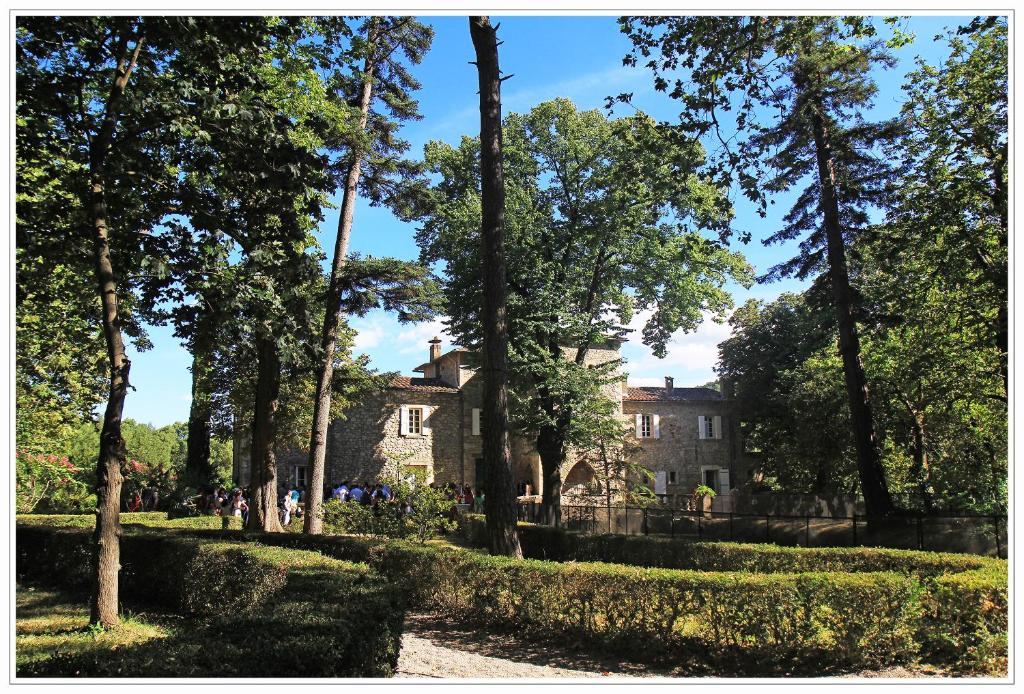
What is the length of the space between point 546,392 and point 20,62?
17.5m

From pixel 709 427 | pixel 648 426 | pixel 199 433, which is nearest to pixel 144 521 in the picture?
pixel 199 433

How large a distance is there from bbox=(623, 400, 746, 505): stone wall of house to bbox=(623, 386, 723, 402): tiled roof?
A: 0.75 ft

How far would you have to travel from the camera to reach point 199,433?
28.8 meters

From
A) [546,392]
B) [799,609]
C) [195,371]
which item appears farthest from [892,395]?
[195,371]

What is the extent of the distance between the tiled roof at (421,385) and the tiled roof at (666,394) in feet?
32.8

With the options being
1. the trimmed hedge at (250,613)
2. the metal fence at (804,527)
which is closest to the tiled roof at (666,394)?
the metal fence at (804,527)

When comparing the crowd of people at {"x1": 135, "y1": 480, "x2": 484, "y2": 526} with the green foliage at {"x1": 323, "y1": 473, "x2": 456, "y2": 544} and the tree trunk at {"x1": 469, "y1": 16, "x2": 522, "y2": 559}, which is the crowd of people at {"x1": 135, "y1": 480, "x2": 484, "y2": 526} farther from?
the tree trunk at {"x1": 469, "y1": 16, "x2": 522, "y2": 559}

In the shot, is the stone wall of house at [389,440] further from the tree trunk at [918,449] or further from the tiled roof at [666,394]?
the tree trunk at [918,449]

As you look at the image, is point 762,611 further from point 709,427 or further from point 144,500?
point 709,427
